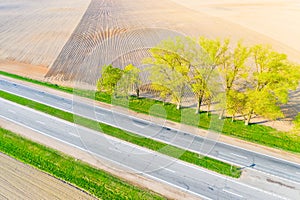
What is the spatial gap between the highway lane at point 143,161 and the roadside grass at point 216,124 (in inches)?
329

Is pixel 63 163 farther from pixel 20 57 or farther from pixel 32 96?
pixel 20 57

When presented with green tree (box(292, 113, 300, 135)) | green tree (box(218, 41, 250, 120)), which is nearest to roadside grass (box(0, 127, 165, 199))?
green tree (box(218, 41, 250, 120))

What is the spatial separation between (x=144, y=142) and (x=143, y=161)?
3.56 m

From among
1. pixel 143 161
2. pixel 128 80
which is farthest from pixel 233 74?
pixel 143 161

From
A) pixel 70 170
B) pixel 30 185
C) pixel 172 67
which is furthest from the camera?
pixel 172 67

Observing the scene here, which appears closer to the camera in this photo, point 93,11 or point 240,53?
point 240,53

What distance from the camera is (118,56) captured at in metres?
59.8

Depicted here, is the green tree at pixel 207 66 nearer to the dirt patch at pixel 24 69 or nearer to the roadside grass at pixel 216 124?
the roadside grass at pixel 216 124

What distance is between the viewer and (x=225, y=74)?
36719 mm

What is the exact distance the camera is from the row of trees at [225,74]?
33.8m

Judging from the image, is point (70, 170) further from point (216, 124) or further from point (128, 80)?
point (216, 124)

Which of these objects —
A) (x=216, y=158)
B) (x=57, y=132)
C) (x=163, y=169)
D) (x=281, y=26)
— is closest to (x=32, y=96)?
(x=57, y=132)

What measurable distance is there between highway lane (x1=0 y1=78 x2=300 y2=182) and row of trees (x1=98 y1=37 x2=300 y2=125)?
19.0ft

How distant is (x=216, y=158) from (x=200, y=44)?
566 inches
